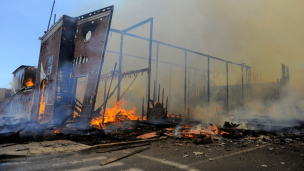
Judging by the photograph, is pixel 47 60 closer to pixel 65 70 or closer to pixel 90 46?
pixel 65 70

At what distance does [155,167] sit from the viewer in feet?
14.4

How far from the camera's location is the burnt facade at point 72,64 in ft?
41.8

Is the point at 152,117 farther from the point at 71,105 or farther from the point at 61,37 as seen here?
the point at 61,37

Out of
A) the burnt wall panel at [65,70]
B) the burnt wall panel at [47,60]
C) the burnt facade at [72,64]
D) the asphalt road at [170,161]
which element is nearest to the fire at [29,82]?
the burnt wall panel at [47,60]

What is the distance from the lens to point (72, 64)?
14727 millimetres

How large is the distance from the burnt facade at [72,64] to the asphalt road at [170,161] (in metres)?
7.35

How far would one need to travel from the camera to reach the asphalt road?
4375mm

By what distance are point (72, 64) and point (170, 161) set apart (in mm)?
12800

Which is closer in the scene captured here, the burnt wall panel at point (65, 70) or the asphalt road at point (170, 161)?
the asphalt road at point (170, 161)

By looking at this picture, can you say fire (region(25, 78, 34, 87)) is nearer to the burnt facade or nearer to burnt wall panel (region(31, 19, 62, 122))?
burnt wall panel (region(31, 19, 62, 122))

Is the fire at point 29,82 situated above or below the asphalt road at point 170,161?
above

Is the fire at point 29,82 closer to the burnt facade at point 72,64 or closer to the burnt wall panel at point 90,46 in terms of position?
the burnt facade at point 72,64

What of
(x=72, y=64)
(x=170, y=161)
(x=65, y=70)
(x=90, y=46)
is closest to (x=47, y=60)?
(x=65, y=70)

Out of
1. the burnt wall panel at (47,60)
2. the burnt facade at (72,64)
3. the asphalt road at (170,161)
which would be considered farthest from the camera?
the burnt wall panel at (47,60)
